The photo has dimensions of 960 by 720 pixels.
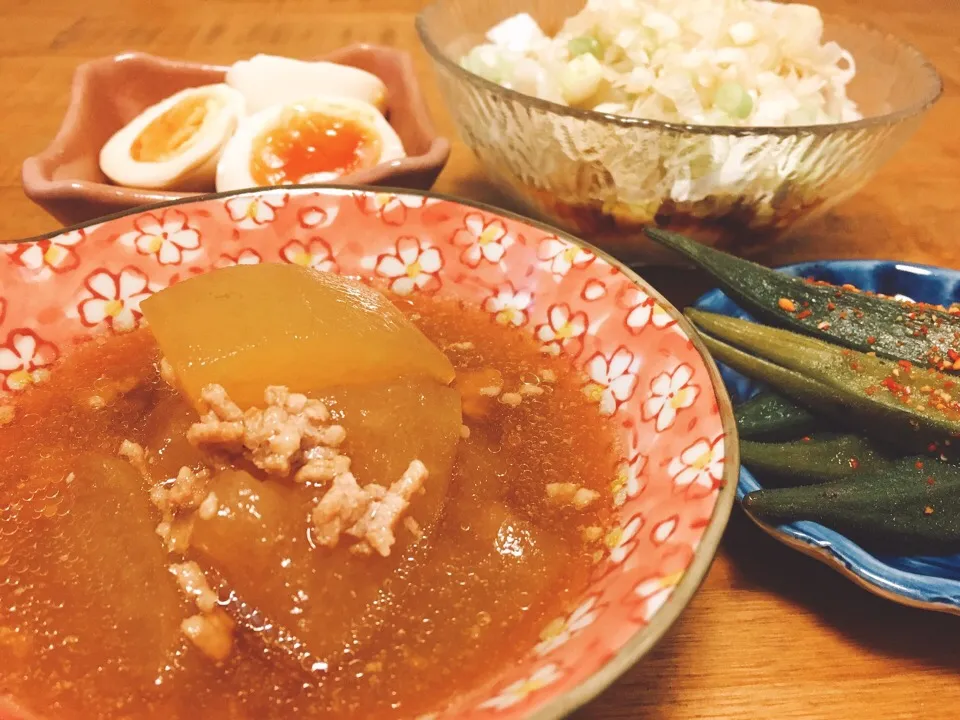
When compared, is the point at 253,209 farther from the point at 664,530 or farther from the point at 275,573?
the point at 664,530

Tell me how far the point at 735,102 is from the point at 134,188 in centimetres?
149

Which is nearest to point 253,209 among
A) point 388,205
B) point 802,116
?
point 388,205

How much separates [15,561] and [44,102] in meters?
2.10

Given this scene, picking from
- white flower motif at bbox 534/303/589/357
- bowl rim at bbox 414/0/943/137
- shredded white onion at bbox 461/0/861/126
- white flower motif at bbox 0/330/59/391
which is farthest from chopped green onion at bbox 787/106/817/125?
white flower motif at bbox 0/330/59/391

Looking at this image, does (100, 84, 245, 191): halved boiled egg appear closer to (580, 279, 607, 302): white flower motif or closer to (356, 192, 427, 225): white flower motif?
(356, 192, 427, 225): white flower motif

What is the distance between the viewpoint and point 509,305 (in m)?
1.34

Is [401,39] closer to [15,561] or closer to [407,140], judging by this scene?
[407,140]

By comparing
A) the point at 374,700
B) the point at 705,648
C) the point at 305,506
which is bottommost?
the point at 705,648

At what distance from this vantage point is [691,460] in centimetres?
89

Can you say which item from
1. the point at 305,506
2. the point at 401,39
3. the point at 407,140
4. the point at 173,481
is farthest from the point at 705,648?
the point at 401,39

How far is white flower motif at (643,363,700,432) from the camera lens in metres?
0.97

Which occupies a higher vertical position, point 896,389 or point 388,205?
point 388,205

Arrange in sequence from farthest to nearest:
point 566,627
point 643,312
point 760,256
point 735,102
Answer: point 760,256, point 735,102, point 643,312, point 566,627

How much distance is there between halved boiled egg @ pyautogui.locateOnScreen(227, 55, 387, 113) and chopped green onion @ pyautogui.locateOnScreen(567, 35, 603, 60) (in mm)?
625
